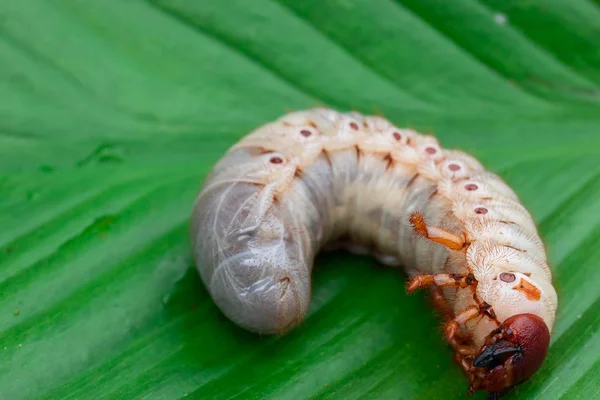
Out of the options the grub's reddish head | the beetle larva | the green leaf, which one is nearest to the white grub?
the green leaf

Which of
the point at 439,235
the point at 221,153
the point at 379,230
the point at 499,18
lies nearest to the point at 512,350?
the point at 439,235

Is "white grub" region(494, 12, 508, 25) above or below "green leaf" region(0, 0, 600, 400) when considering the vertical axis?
above

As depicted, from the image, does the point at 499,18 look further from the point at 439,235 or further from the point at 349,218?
the point at 439,235

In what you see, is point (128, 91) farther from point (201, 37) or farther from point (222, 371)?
point (222, 371)

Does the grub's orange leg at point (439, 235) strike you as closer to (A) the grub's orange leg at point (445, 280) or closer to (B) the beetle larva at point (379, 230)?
(B) the beetle larva at point (379, 230)

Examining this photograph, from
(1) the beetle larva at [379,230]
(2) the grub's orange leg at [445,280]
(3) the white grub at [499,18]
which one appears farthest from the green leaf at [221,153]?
(2) the grub's orange leg at [445,280]

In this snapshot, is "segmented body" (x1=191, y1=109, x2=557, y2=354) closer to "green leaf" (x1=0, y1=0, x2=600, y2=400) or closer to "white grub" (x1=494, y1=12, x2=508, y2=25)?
"green leaf" (x1=0, y1=0, x2=600, y2=400)

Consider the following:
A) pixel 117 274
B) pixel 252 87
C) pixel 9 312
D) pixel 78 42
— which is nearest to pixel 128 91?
pixel 78 42
